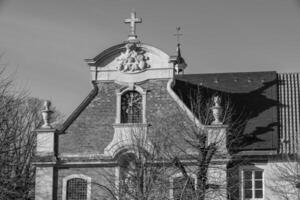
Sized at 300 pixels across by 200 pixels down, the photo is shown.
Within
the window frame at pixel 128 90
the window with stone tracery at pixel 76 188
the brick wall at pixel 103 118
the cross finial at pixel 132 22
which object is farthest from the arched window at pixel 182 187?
the cross finial at pixel 132 22

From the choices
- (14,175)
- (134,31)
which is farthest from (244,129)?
(14,175)

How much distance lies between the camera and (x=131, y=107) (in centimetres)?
3941

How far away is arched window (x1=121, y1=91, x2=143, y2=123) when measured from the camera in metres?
39.3

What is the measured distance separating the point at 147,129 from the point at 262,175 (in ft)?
19.4

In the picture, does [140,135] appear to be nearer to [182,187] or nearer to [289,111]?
[182,187]

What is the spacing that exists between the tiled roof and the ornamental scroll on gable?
7.41 meters

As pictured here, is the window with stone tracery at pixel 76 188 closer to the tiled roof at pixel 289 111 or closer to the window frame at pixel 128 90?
the window frame at pixel 128 90

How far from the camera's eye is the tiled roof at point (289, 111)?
39.6 m

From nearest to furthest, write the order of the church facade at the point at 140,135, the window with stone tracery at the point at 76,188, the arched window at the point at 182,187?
the arched window at the point at 182,187, the church facade at the point at 140,135, the window with stone tracery at the point at 76,188

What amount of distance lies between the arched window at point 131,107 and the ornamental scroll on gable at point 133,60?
1145 mm

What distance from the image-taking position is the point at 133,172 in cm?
3478

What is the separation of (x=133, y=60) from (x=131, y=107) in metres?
2.23

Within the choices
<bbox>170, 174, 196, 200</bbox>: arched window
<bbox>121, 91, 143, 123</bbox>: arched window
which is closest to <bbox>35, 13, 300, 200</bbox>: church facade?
<bbox>121, 91, 143, 123</bbox>: arched window

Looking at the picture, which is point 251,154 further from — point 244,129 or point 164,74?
point 164,74
